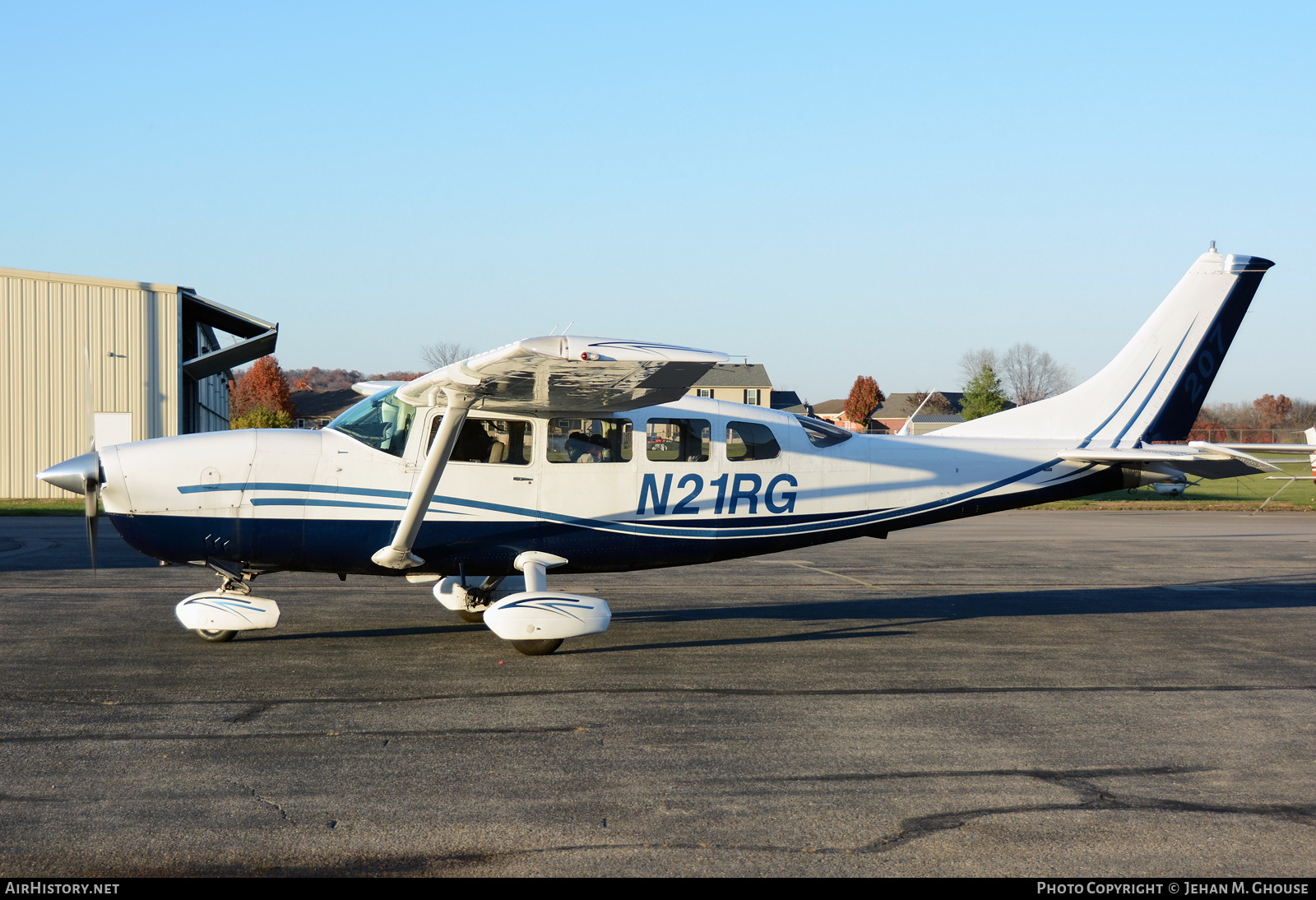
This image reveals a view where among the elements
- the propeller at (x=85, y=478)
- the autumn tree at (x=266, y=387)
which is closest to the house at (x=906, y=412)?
the autumn tree at (x=266, y=387)

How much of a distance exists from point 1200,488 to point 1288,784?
42784 mm

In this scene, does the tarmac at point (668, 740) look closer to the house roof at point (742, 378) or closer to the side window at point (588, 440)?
the side window at point (588, 440)

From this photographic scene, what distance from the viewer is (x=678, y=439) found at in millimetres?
9164

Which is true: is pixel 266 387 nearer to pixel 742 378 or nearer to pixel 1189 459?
pixel 742 378

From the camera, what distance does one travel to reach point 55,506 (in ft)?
83.1

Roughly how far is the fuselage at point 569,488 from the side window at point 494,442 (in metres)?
0.01

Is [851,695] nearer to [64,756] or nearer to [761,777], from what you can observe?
[761,777]

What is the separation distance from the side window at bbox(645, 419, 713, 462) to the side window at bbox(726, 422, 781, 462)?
0.77 ft

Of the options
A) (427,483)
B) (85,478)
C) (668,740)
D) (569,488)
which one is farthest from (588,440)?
(85,478)

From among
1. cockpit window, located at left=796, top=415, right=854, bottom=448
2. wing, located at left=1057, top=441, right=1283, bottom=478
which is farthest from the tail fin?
cockpit window, located at left=796, top=415, right=854, bottom=448

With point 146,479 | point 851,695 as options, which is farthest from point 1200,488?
point 146,479

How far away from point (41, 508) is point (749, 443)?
911 inches

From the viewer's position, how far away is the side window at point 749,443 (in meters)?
9.34

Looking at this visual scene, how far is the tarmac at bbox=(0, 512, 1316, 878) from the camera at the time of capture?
13.5 feet
